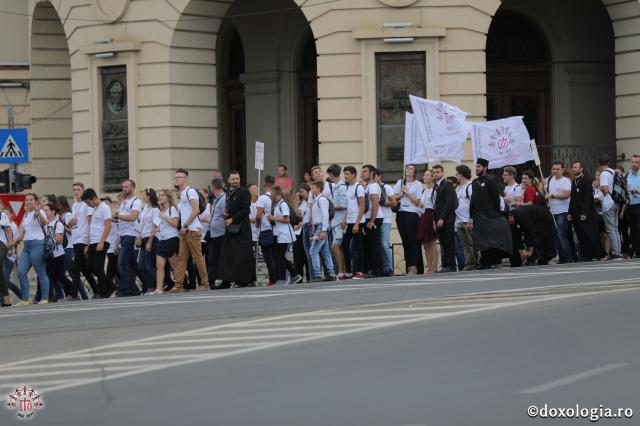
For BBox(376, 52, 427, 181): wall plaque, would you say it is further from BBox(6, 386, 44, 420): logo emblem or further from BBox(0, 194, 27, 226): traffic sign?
BBox(6, 386, 44, 420): logo emblem

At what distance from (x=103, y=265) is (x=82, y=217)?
2.77 ft

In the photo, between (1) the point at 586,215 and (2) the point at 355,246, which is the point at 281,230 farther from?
(1) the point at 586,215

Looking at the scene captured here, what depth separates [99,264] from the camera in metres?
25.0

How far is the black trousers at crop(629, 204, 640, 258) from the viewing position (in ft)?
81.9

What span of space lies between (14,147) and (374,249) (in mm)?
7188

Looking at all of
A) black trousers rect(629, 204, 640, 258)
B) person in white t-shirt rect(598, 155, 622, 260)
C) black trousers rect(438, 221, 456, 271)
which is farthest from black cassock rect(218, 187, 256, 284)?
black trousers rect(629, 204, 640, 258)

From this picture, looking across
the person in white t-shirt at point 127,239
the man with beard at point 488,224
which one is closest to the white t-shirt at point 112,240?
the person in white t-shirt at point 127,239

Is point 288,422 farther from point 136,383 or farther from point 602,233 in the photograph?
point 602,233

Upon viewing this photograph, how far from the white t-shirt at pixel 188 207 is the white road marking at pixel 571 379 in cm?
1257

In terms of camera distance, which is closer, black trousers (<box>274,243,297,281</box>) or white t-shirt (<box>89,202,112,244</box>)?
white t-shirt (<box>89,202,112,244</box>)

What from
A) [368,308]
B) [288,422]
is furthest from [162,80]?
[288,422]

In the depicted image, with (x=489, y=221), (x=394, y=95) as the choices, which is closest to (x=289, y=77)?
(x=394, y=95)

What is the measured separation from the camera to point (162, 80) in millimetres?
32875

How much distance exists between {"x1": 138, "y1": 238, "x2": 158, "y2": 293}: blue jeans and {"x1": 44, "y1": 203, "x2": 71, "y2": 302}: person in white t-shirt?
1.33 meters
